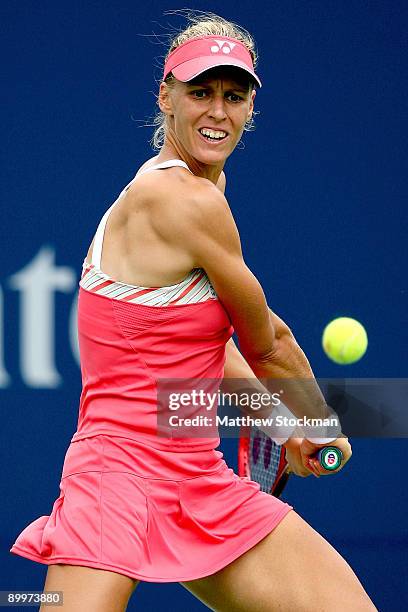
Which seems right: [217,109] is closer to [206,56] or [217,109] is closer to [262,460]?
[206,56]

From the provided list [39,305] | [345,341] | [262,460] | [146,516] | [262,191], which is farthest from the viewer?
[262,191]

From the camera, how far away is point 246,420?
13.0 feet

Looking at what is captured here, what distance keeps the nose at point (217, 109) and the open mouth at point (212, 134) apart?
0.03 metres

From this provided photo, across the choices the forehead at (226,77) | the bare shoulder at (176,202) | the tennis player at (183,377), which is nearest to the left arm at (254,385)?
the tennis player at (183,377)

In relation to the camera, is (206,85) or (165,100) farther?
(165,100)

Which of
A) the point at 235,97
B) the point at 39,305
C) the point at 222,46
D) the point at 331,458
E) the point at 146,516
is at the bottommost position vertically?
the point at 146,516

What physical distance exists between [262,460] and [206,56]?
1364 mm

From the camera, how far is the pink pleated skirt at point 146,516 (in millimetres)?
2990

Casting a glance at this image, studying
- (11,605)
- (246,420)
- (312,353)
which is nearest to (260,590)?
(246,420)

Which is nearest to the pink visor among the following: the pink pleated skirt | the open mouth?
the open mouth

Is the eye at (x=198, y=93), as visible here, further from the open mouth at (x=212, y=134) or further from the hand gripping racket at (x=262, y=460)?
the hand gripping racket at (x=262, y=460)

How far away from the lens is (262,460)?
160 inches

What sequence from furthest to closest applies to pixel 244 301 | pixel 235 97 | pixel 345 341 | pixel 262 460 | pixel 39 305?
1. pixel 39 305
2. pixel 345 341
3. pixel 262 460
4. pixel 235 97
5. pixel 244 301

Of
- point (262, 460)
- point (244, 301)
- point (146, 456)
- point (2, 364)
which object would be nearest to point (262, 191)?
point (2, 364)
